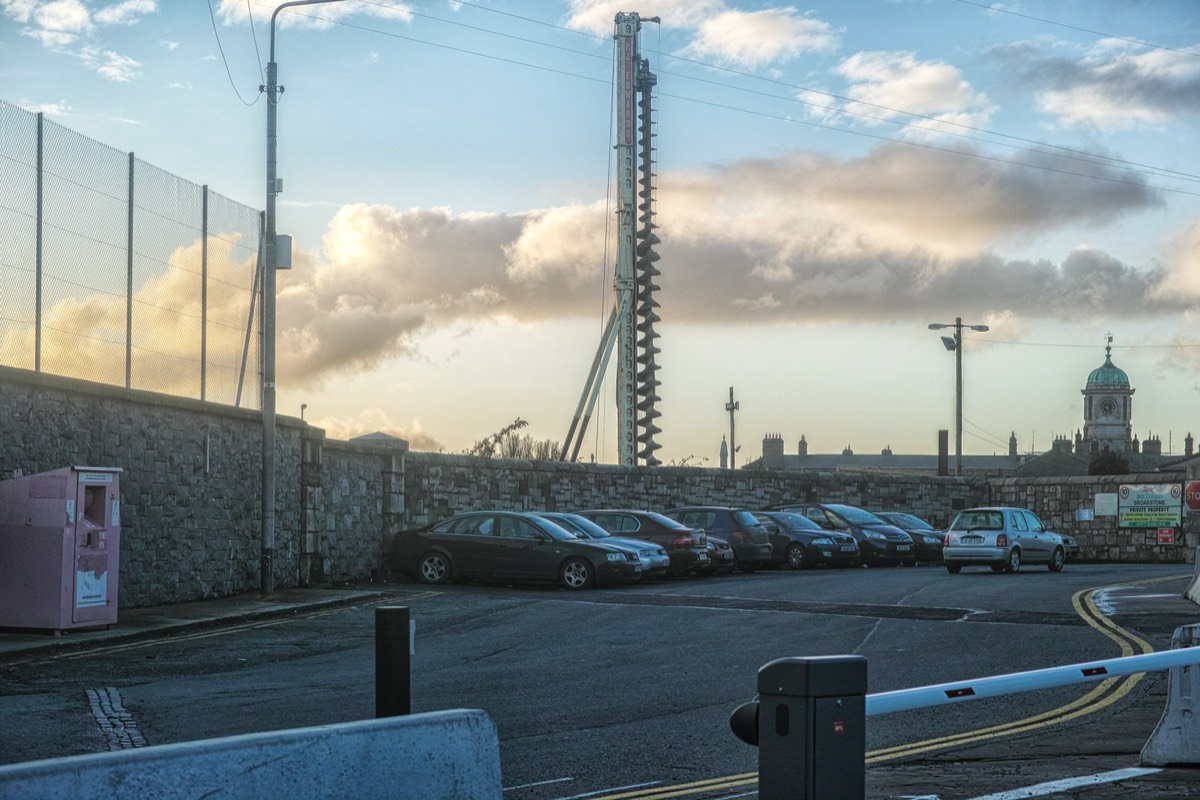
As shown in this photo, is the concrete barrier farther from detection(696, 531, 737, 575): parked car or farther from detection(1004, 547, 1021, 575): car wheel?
detection(1004, 547, 1021, 575): car wheel

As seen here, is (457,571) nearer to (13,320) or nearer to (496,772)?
(13,320)

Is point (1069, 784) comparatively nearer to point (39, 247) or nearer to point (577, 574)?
point (39, 247)

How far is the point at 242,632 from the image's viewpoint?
16.5m

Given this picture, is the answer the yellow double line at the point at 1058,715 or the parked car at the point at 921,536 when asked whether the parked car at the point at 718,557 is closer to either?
the parked car at the point at 921,536

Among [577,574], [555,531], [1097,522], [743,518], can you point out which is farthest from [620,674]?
[1097,522]

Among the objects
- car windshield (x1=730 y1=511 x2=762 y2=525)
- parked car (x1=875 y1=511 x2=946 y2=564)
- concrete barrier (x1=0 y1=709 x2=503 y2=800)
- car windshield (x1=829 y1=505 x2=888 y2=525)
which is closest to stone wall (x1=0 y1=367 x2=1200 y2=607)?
car windshield (x1=829 y1=505 x2=888 y2=525)

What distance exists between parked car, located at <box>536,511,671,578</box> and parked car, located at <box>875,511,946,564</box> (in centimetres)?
1221

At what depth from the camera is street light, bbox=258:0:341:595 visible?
69.9 ft

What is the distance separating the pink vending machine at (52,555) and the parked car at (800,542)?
17.5 meters

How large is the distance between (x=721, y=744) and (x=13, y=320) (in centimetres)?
1129

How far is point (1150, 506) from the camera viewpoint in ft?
136

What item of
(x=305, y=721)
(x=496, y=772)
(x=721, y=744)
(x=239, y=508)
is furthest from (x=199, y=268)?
(x=496, y=772)

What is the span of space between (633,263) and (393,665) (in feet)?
145

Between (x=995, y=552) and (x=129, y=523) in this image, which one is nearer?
(x=129, y=523)
